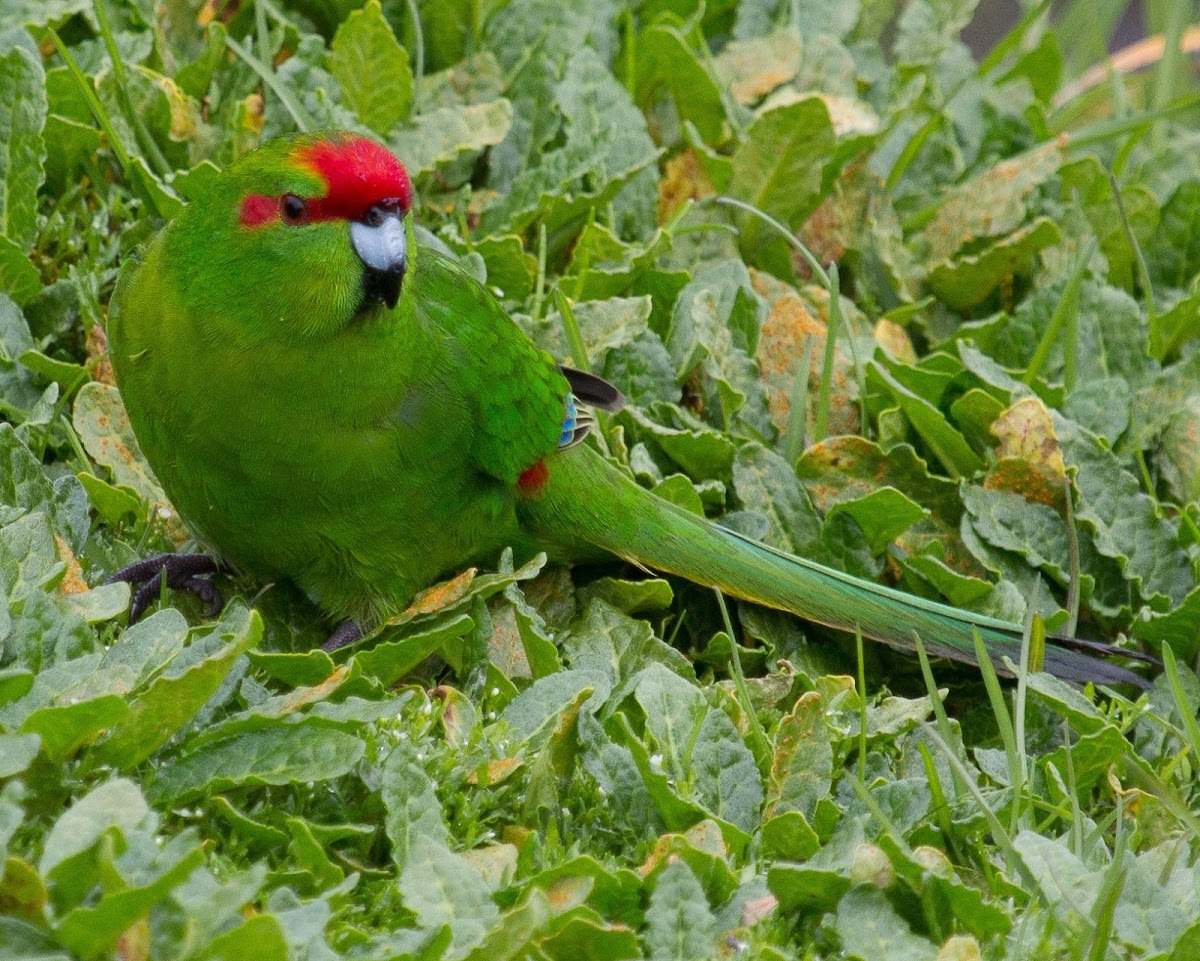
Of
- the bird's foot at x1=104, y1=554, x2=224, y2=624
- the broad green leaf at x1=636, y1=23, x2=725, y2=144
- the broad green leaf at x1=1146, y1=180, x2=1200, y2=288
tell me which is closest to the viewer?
the bird's foot at x1=104, y1=554, x2=224, y2=624

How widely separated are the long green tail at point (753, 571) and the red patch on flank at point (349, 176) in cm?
77

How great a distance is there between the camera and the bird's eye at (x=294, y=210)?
2.55m

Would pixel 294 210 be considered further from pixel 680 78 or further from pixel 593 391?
pixel 680 78

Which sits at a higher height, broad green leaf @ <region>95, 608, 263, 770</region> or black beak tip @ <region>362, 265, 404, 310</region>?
black beak tip @ <region>362, 265, 404, 310</region>

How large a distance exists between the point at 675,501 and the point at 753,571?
0.25m

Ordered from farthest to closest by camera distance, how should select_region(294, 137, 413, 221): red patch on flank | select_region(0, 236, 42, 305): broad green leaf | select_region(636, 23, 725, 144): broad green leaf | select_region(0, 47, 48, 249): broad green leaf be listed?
select_region(636, 23, 725, 144): broad green leaf → select_region(0, 47, 48, 249): broad green leaf → select_region(0, 236, 42, 305): broad green leaf → select_region(294, 137, 413, 221): red patch on flank

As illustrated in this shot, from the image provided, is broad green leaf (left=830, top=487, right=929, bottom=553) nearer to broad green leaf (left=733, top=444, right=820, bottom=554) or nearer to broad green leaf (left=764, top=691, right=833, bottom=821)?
broad green leaf (left=733, top=444, right=820, bottom=554)

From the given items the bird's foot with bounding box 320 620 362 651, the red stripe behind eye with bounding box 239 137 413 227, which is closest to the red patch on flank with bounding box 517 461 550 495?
the bird's foot with bounding box 320 620 362 651

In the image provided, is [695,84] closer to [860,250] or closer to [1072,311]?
[860,250]

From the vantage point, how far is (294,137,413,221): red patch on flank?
2.52 metres

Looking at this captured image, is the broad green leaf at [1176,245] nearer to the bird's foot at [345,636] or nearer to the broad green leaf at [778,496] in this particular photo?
the broad green leaf at [778,496]

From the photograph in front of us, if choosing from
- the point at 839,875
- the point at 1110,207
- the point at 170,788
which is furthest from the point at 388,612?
the point at 1110,207

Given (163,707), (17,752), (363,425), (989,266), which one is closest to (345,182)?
(363,425)

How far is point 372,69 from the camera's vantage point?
381 centimetres
